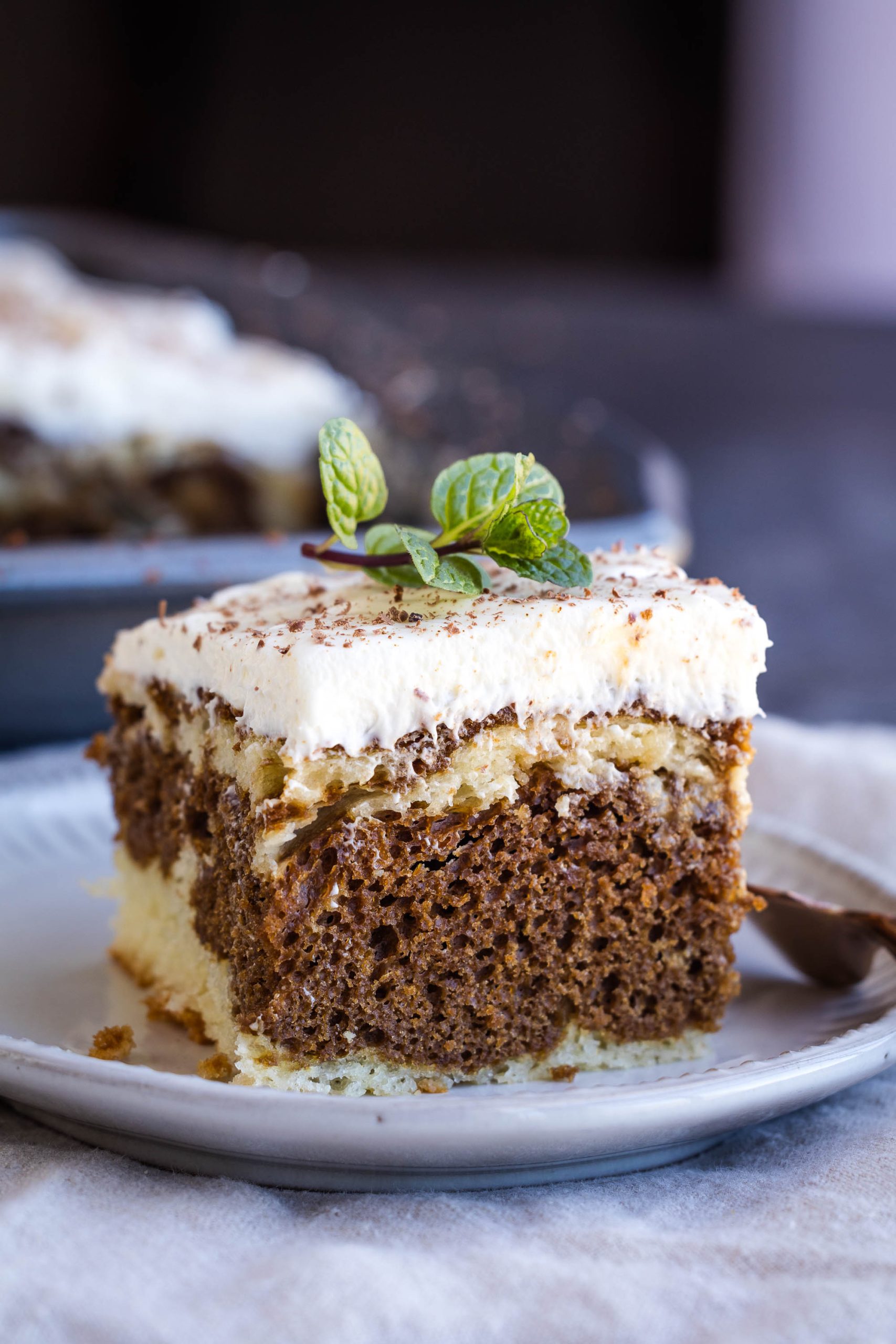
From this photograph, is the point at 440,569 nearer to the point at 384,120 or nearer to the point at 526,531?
the point at 526,531

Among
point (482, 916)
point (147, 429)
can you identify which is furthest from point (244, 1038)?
point (147, 429)

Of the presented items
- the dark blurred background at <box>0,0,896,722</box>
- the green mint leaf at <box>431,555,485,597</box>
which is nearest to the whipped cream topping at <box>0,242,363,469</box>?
the green mint leaf at <box>431,555,485,597</box>

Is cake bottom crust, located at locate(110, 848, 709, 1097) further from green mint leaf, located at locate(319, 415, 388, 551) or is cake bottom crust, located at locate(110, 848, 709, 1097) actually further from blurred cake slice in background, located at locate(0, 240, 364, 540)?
blurred cake slice in background, located at locate(0, 240, 364, 540)

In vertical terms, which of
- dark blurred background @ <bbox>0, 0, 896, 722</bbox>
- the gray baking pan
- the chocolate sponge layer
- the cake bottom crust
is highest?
dark blurred background @ <bbox>0, 0, 896, 722</bbox>

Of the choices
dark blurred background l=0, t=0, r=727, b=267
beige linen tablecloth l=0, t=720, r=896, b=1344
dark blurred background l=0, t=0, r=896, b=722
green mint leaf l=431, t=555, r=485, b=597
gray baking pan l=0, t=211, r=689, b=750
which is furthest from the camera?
dark blurred background l=0, t=0, r=727, b=267

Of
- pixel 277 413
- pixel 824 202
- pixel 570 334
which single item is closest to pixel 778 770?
pixel 277 413

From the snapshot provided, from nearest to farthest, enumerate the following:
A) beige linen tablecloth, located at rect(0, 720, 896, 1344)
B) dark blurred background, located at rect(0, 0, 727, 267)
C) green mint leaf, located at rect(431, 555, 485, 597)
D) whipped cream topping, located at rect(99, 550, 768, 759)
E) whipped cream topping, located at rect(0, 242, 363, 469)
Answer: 1. beige linen tablecloth, located at rect(0, 720, 896, 1344)
2. whipped cream topping, located at rect(99, 550, 768, 759)
3. green mint leaf, located at rect(431, 555, 485, 597)
4. whipped cream topping, located at rect(0, 242, 363, 469)
5. dark blurred background, located at rect(0, 0, 727, 267)
